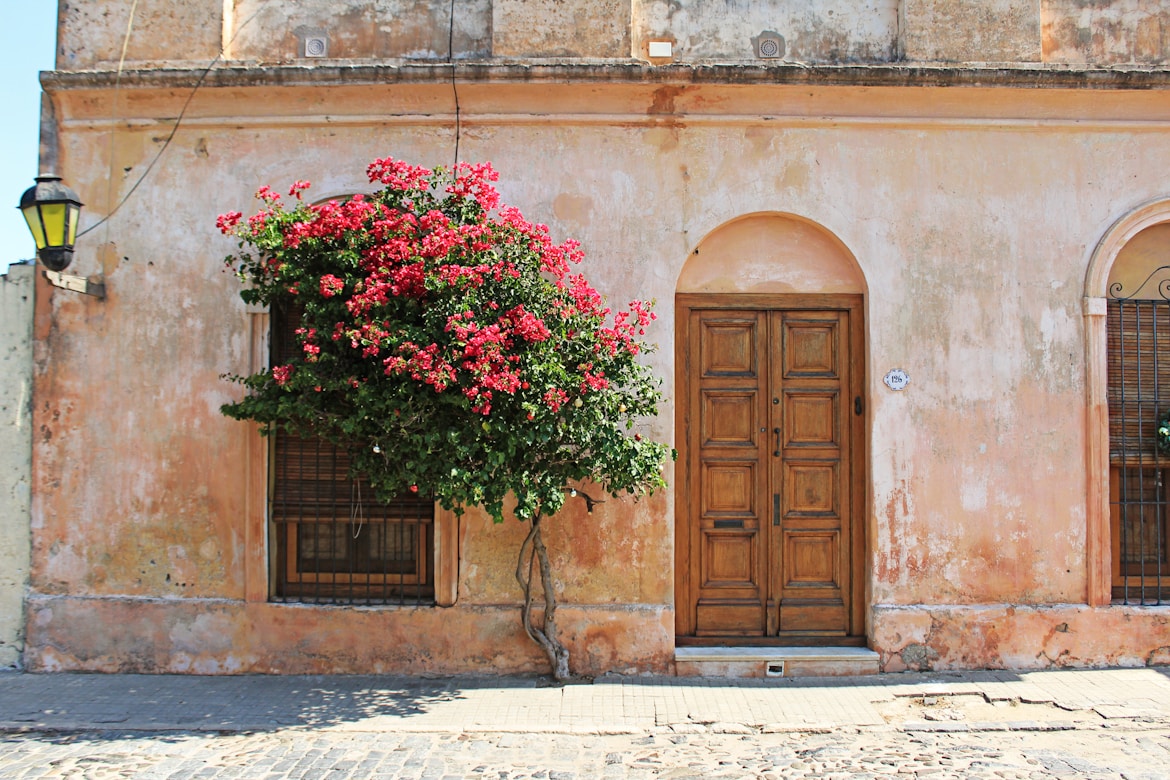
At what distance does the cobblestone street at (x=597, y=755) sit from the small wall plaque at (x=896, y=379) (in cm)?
229

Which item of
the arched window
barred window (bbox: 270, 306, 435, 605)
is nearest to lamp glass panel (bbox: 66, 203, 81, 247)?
barred window (bbox: 270, 306, 435, 605)

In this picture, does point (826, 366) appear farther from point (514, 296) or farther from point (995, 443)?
point (514, 296)

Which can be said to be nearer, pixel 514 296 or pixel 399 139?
pixel 514 296

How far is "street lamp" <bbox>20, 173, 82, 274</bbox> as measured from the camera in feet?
18.9

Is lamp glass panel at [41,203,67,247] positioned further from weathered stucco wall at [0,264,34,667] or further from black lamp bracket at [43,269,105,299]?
weathered stucco wall at [0,264,34,667]

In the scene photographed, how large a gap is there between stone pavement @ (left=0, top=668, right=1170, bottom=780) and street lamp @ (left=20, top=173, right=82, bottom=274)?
9.50ft

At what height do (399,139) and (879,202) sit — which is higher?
(399,139)

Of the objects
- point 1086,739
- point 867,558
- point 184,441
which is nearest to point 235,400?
point 184,441

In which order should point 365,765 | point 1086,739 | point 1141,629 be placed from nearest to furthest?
point 365,765 < point 1086,739 < point 1141,629

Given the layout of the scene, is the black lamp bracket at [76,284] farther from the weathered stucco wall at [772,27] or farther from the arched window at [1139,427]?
the arched window at [1139,427]

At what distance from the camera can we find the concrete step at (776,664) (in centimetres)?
605

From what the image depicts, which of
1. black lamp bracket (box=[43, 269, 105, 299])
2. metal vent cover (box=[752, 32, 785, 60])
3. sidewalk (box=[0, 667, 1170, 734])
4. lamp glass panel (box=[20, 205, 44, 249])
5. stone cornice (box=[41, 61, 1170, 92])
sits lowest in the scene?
sidewalk (box=[0, 667, 1170, 734])

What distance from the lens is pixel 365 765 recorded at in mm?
4672

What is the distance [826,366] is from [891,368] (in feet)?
1.47
